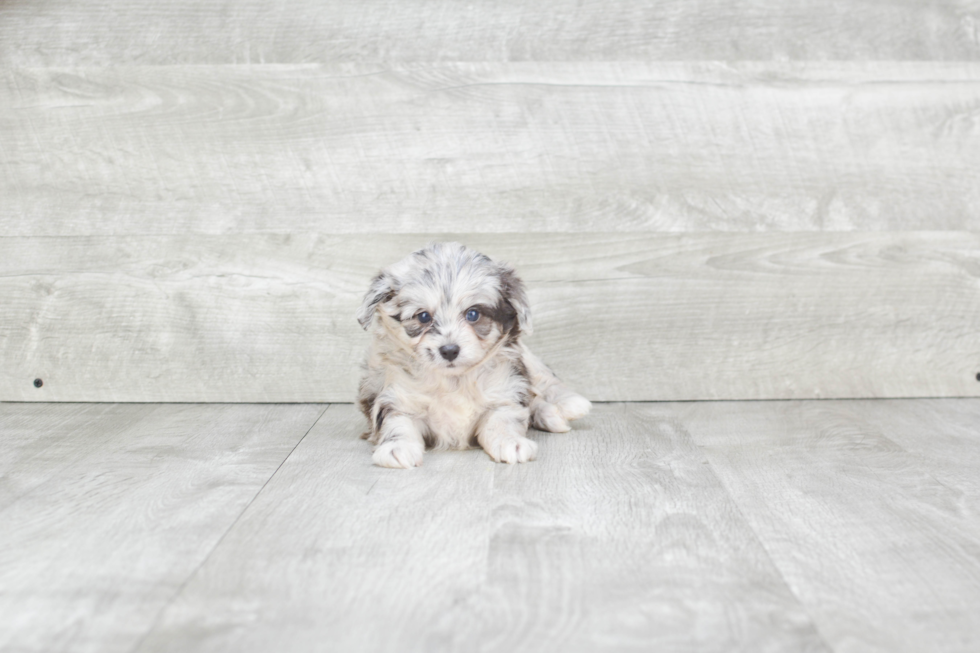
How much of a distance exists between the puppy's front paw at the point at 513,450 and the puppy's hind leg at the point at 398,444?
183mm

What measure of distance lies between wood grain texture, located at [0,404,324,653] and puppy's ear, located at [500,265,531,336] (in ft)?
2.30

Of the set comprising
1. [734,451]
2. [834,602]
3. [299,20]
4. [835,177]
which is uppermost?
[299,20]

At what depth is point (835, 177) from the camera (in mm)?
2928

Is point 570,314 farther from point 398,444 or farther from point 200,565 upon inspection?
point 200,565

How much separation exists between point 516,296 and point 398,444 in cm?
48

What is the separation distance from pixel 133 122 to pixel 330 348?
3.16ft

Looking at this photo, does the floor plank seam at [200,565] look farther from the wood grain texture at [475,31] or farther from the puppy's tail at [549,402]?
the wood grain texture at [475,31]

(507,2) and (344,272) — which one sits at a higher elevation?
(507,2)

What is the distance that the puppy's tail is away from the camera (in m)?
2.52

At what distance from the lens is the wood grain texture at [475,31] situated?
2.89m

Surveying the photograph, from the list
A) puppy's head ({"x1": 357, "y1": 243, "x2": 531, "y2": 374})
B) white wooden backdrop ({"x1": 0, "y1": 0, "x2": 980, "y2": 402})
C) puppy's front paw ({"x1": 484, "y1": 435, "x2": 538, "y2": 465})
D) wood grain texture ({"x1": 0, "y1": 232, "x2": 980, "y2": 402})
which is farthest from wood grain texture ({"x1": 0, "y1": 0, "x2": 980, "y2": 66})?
puppy's front paw ({"x1": 484, "y1": 435, "x2": 538, "y2": 465})

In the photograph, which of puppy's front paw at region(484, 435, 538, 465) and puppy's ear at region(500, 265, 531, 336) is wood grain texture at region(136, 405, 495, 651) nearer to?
puppy's front paw at region(484, 435, 538, 465)

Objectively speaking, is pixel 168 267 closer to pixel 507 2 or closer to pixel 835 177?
pixel 507 2

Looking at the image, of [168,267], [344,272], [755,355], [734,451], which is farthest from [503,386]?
[168,267]
